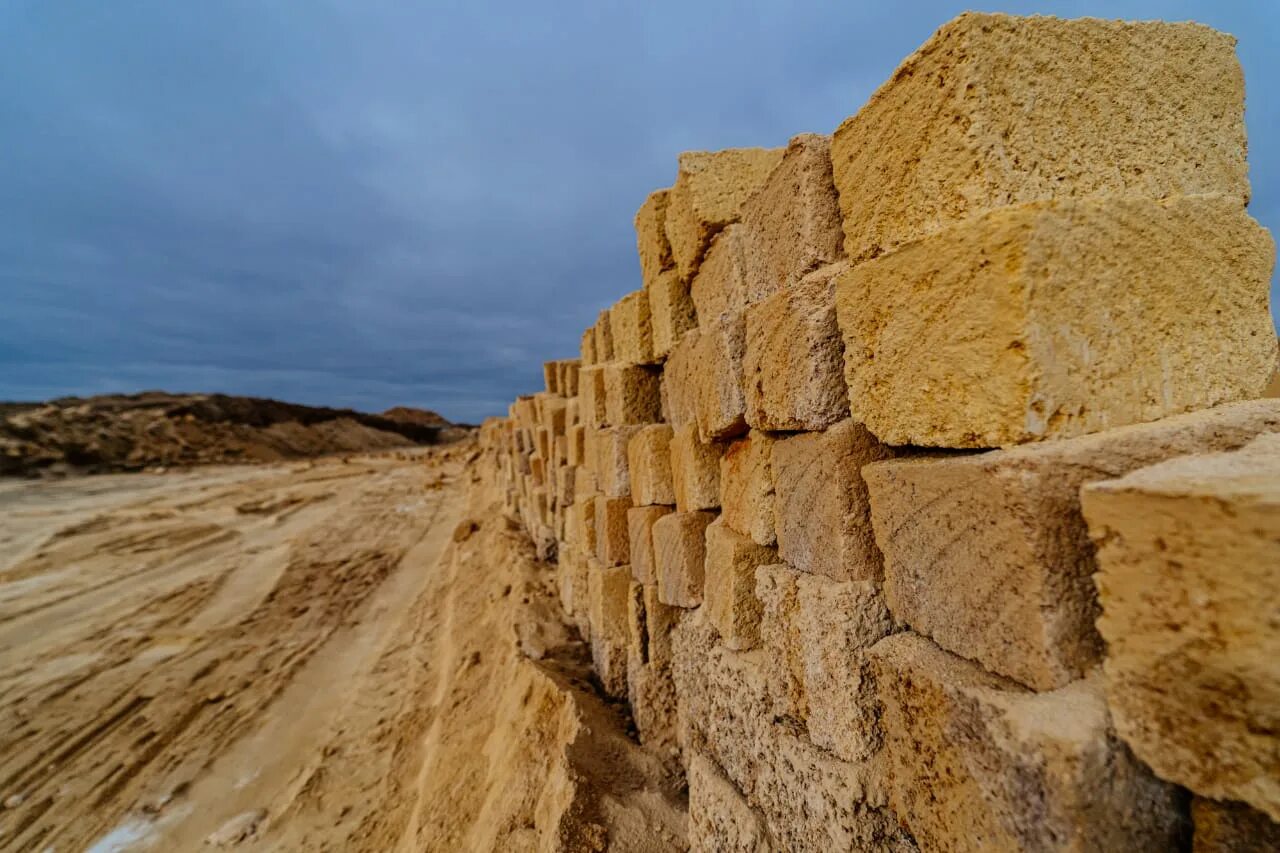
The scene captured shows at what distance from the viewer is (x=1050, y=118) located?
3.78 ft

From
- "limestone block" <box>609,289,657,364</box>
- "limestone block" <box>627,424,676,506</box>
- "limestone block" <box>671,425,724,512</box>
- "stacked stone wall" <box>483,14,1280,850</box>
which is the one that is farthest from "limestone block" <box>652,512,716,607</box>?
"limestone block" <box>609,289,657,364</box>

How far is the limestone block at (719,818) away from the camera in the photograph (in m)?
1.80

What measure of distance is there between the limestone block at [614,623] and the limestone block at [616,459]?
1.46ft

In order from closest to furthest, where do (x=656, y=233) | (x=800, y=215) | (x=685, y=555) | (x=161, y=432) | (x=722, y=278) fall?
(x=800, y=215), (x=722, y=278), (x=685, y=555), (x=656, y=233), (x=161, y=432)

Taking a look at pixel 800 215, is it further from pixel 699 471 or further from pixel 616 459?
pixel 616 459

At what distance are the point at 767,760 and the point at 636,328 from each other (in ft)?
7.05

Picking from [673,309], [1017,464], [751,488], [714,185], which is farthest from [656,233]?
[1017,464]

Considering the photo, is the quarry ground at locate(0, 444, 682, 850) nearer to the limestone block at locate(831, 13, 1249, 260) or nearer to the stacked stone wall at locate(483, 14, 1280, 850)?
the stacked stone wall at locate(483, 14, 1280, 850)

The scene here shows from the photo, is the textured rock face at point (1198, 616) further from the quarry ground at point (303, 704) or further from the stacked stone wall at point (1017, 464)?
the quarry ground at point (303, 704)

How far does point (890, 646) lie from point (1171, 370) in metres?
0.80

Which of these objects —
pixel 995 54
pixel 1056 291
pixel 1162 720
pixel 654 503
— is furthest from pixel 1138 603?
pixel 654 503

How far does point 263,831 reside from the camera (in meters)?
3.10

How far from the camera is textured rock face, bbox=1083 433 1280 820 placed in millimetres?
708

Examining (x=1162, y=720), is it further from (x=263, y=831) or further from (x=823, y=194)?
(x=263, y=831)
